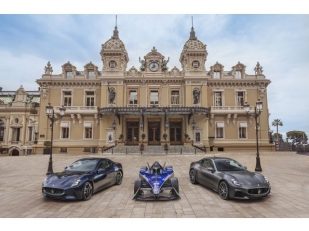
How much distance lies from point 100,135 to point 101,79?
7587 mm

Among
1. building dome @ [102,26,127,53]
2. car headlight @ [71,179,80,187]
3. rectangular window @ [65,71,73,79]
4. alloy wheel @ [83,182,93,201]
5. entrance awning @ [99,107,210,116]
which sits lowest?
alloy wheel @ [83,182,93,201]

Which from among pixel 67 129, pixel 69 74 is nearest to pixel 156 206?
pixel 67 129

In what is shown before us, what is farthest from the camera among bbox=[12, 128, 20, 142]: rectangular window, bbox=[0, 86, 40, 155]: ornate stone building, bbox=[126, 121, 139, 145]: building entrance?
bbox=[12, 128, 20, 142]: rectangular window

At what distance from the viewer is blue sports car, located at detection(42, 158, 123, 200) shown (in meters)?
8.00

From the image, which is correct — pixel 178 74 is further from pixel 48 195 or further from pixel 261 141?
pixel 48 195

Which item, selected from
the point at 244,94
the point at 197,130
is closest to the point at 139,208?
the point at 197,130

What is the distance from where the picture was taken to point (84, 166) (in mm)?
9836

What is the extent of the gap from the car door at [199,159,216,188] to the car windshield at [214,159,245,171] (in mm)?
253

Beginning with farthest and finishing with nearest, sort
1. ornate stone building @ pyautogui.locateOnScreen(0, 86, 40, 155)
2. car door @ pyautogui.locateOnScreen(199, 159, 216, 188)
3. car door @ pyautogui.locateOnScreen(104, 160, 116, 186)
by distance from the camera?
ornate stone building @ pyautogui.locateOnScreen(0, 86, 40, 155)
car door @ pyautogui.locateOnScreen(104, 160, 116, 186)
car door @ pyautogui.locateOnScreen(199, 159, 216, 188)

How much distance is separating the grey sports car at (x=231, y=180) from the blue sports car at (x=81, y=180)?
4015 mm

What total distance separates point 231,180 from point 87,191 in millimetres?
4885

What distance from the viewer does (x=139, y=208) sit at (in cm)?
726

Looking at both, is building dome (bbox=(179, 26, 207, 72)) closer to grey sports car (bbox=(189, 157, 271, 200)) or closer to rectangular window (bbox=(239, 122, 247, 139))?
rectangular window (bbox=(239, 122, 247, 139))

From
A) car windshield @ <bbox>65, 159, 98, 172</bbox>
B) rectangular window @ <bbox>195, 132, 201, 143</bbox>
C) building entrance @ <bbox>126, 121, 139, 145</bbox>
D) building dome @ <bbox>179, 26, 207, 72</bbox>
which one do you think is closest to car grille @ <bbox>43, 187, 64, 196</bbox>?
car windshield @ <bbox>65, 159, 98, 172</bbox>
